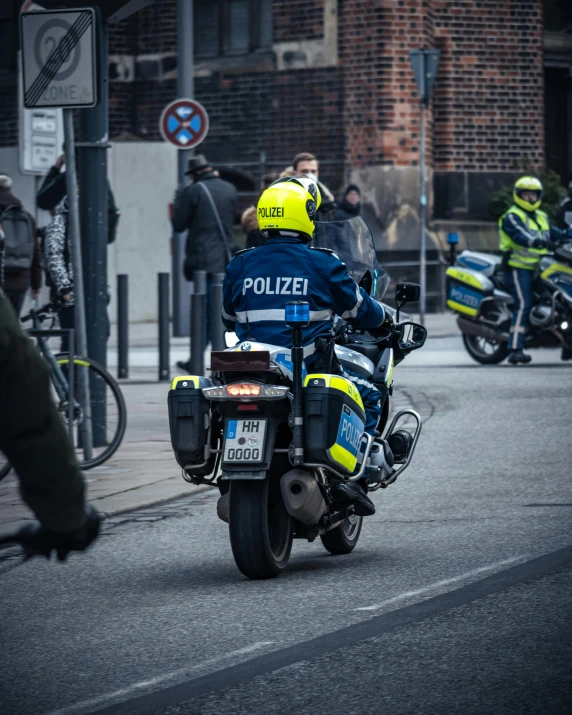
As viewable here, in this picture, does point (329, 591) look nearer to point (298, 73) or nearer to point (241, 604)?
point (241, 604)

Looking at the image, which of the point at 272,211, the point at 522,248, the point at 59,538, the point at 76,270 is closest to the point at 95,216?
the point at 76,270

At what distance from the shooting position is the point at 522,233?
15.8 meters

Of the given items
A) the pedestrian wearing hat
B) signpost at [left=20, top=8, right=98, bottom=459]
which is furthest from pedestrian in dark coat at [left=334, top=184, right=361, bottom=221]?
signpost at [left=20, top=8, right=98, bottom=459]

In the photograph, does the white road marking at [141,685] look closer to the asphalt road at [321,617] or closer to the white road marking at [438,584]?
the asphalt road at [321,617]

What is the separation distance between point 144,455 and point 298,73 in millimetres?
16114

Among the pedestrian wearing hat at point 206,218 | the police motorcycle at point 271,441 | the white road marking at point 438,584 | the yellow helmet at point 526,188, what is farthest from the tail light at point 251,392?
the yellow helmet at point 526,188

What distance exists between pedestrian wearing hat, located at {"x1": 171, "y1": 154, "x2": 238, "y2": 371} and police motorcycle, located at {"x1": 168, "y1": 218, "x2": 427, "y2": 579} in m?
Result: 8.38

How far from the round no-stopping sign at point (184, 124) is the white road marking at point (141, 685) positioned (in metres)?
15.0

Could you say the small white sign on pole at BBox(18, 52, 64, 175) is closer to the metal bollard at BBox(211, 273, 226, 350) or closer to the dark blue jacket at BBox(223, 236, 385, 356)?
the metal bollard at BBox(211, 273, 226, 350)

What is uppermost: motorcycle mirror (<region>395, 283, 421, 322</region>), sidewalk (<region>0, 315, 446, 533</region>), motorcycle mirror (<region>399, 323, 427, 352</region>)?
motorcycle mirror (<region>395, 283, 421, 322</region>)

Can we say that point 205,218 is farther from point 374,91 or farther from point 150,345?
point 374,91

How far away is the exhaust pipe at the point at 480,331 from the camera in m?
16.2

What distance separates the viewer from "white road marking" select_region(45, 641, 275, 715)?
4535 mm

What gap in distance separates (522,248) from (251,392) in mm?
10120
